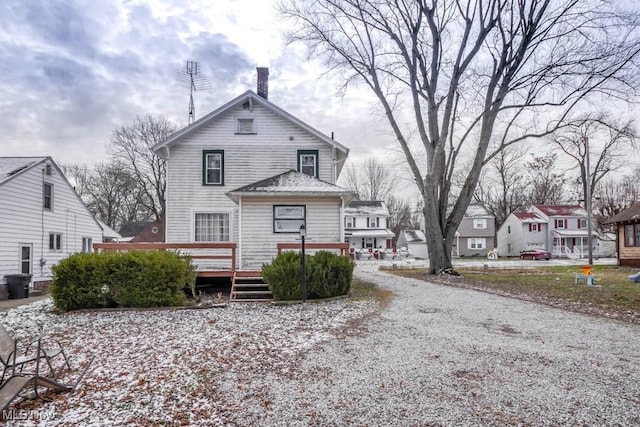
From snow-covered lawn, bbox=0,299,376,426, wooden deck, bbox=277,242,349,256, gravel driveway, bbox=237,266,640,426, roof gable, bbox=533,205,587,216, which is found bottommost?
snow-covered lawn, bbox=0,299,376,426

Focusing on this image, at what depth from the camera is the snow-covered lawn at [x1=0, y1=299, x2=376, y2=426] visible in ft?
13.0

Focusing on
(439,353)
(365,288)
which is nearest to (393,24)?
(365,288)

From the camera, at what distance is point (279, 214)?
13.5 metres

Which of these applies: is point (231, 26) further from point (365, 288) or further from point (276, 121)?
point (365, 288)

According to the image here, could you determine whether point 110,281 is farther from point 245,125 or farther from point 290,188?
point 245,125

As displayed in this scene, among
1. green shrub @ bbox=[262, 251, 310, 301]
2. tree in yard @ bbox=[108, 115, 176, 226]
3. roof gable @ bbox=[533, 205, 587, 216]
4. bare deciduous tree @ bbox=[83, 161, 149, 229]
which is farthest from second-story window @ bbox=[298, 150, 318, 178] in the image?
roof gable @ bbox=[533, 205, 587, 216]

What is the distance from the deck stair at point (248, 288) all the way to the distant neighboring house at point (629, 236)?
2463 centimetres

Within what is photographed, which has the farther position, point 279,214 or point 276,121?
point 276,121

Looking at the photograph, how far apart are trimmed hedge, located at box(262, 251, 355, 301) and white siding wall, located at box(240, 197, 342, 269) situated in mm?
2695

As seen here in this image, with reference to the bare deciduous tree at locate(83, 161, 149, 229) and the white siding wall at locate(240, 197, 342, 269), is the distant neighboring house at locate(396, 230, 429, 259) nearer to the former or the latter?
the bare deciduous tree at locate(83, 161, 149, 229)

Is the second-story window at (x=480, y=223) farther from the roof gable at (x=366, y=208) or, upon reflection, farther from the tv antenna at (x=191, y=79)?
the tv antenna at (x=191, y=79)

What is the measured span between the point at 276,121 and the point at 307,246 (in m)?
6.12

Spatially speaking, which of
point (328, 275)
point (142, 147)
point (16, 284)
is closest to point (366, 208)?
point (142, 147)

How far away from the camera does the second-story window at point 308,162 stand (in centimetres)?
1545
